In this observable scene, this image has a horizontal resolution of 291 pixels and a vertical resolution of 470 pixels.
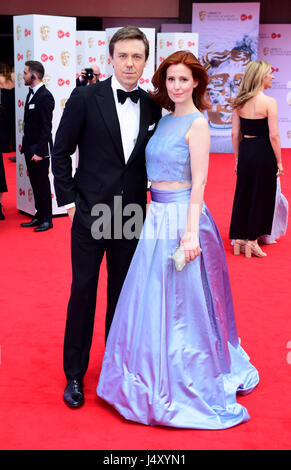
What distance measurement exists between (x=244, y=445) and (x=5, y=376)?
125 cm

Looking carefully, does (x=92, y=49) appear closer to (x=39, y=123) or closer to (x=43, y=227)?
(x=39, y=123)

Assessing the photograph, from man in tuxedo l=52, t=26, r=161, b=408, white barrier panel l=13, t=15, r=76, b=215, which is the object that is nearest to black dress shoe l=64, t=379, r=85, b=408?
man in tuxedo l=52, t=26, r=161, b=408

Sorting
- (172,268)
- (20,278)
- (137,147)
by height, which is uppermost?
(137,147)

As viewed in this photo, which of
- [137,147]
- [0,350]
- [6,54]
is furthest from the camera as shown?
[6,54]

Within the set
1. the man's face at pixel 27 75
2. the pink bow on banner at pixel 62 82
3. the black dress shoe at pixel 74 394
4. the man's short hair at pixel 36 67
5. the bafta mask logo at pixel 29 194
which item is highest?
the man's short hair at pixel 36 67

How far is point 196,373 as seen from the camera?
279 cm

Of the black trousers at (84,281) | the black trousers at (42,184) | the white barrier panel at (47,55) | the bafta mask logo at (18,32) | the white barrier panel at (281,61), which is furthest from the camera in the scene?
the white barrier panel at (281,61)

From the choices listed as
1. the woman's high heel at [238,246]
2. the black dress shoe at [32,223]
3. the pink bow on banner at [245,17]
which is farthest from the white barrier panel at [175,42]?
the woman's high heel at [238,246]

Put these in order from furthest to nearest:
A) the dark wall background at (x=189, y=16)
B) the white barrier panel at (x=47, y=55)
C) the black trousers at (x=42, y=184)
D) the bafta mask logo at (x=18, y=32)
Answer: the dark wall background at (x=189, y=16)
the bafta mask logo at (x=18, y=32)
the white barrier panel at (x=47, y=55)
the black trousers at (x=42, y=184)

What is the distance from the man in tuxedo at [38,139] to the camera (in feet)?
19.7

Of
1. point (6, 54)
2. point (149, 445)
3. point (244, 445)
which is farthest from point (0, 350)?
point (6, 54)

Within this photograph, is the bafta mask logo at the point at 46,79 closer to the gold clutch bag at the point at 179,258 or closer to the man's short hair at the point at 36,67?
the man's short hair at the point at 36,67

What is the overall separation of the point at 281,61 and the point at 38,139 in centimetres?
821

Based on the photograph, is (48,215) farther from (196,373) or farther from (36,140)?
(196,373)
